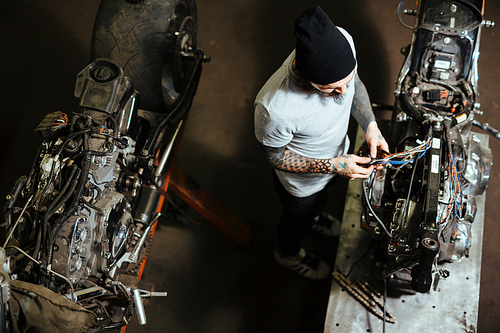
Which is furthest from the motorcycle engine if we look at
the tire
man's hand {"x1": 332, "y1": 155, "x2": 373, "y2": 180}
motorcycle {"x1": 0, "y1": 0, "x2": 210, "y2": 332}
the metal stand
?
the metal stand

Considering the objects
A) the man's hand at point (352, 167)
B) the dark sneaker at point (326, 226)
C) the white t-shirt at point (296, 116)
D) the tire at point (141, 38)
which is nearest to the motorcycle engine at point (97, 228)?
the tire at point (141, 38)

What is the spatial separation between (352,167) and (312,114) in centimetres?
28

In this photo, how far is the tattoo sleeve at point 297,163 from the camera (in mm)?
1538

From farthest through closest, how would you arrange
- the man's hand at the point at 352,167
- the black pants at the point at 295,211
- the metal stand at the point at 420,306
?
the black pants at the point at 295,211 < the metal stand at the point at 420,306 < the man's hand at the point at 352,167

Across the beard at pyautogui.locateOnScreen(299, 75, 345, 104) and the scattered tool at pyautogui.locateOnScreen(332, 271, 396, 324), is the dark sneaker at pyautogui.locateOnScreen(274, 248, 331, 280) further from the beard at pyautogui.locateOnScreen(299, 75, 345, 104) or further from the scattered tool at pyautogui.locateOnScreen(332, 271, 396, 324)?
the beard at pyautogui.locateOnScreen(299, 75, 345, 104)

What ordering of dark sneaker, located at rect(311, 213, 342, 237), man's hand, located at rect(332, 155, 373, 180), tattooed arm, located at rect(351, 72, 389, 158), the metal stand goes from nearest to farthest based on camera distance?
man's hand, located at rect(332, 155, 373, 180), tattooed arm, located at rect(351, 72, 389, 158), the metal stand, dark sneaker, located at rect(311, 213, 342, 237)

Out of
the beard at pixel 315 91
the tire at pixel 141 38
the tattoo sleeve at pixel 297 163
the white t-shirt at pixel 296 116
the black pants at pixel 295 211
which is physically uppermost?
the tire at pixel 141 38

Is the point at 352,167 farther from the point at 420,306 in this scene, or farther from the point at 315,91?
the point at 420,306

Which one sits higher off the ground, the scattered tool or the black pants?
the black pants

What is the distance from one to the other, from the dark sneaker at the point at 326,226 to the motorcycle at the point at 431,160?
0.57m

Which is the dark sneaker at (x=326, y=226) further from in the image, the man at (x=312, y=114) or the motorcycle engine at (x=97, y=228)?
the motorcycle engine at (x=97, y=228)

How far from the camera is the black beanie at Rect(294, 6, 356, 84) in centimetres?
113

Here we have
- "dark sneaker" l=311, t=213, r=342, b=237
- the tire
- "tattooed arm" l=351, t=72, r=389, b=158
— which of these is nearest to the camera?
"tattooed arm" l=351, t=72, r=389, b=158

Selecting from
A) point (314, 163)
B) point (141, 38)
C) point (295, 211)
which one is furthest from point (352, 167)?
point (141, 38)
